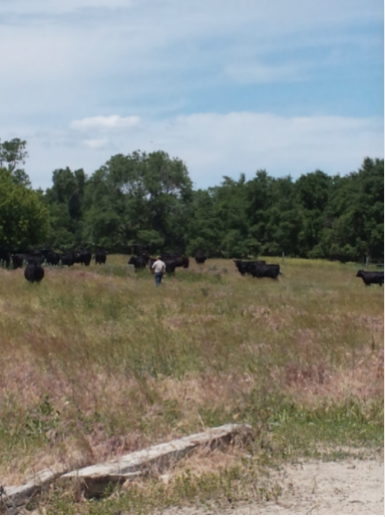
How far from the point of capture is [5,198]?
6619cm

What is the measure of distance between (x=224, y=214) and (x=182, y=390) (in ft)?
283

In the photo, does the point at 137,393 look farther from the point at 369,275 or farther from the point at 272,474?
the point at 369,275

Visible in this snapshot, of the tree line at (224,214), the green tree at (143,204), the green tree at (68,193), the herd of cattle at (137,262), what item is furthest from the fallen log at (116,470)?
the green tree at (68,193)

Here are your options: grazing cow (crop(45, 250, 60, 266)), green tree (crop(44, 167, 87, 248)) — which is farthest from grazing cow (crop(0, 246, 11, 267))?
green tree (crop(44, 167, 87, 248))

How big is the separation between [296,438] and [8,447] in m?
3.02

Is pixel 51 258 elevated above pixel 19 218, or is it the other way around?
pixel 19 218

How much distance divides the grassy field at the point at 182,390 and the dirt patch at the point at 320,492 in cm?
20

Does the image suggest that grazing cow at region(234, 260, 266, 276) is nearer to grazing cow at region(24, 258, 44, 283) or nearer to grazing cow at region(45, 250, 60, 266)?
grazing cow at region(45, 250, 60, 266)

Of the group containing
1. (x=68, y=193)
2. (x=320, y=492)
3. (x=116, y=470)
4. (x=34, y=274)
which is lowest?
(x=320, y=492)

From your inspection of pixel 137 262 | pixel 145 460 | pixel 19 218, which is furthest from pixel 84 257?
pixel 145 460

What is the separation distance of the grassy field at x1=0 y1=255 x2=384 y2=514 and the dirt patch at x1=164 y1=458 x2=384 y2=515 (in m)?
0.20

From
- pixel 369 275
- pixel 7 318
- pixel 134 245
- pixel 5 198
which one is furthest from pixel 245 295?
pixel 134 245

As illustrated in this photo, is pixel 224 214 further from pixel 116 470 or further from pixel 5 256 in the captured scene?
pixel 116 470

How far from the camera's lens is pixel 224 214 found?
95.2 metres
